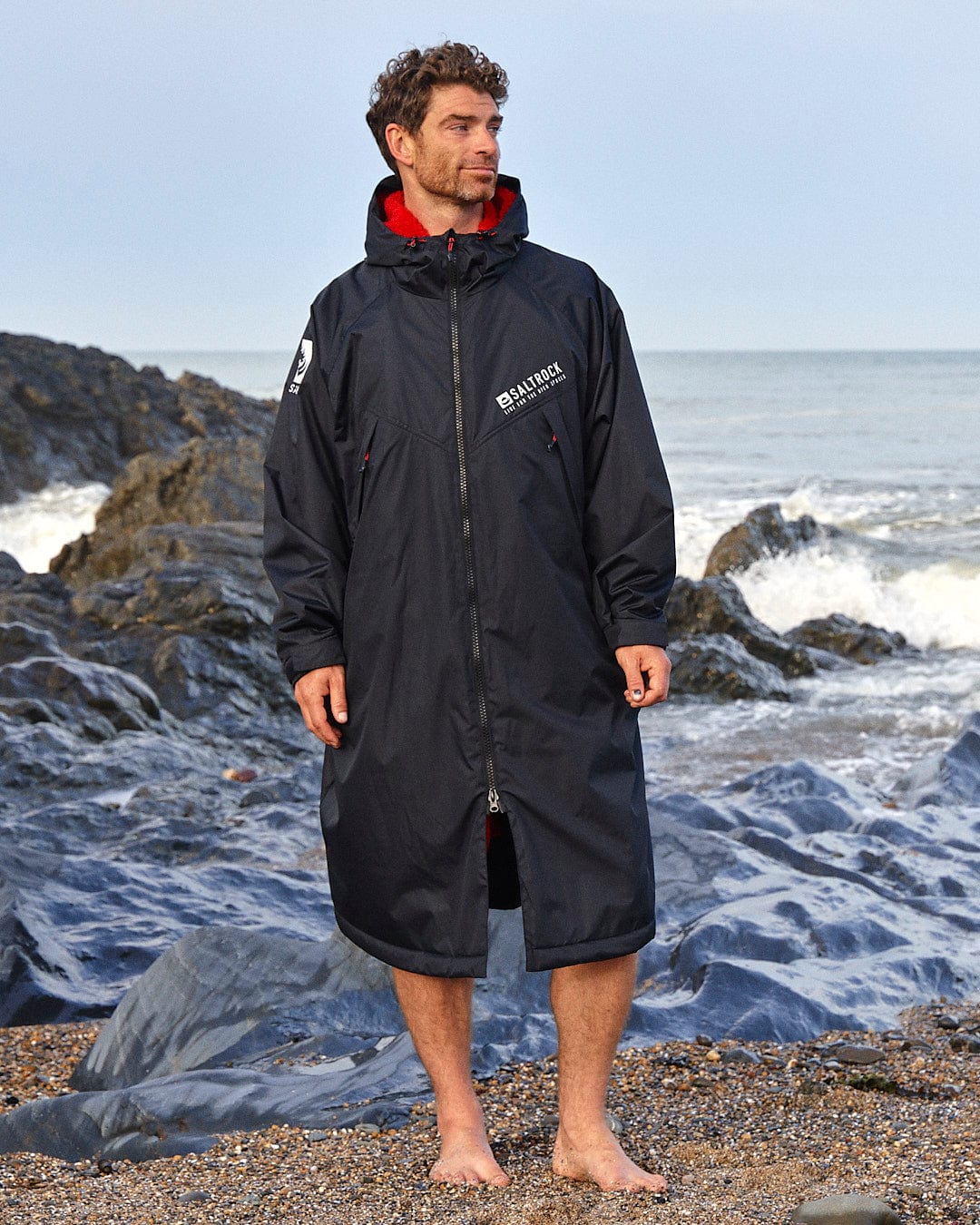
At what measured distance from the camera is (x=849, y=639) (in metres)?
12.8

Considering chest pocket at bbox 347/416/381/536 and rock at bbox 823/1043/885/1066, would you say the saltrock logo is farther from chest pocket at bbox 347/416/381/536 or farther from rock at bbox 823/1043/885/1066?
rock at bbox 823/1043/885/1066

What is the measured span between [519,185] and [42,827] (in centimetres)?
480

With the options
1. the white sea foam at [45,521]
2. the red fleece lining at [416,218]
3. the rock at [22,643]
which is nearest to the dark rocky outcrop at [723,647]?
the rock at [22,643]

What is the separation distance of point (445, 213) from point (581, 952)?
5.13 ft

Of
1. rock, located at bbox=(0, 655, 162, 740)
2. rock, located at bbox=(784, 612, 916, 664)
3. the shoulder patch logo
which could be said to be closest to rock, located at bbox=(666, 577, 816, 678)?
rock, located at bbox=(784, 612, 916, 664)

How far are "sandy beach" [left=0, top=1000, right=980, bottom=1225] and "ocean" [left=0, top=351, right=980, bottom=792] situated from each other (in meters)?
4.33

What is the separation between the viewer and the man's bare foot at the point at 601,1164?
9.20ft

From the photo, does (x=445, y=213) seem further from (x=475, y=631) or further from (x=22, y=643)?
(x=22, y=643)

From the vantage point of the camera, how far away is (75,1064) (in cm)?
400

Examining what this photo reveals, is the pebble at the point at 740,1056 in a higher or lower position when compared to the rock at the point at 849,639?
higher

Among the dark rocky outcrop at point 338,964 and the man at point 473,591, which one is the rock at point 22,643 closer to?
the dark rocky outcrop at point 338,964

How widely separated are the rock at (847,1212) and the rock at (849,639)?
10.2m

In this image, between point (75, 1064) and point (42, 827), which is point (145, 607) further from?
point (75, 1064)

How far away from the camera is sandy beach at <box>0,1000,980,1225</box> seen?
271 centimetres
